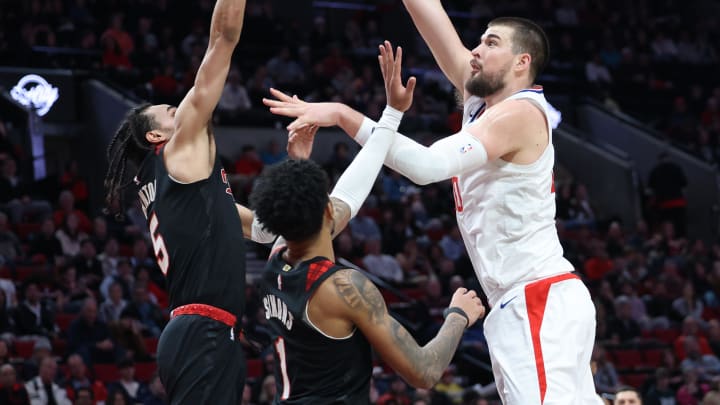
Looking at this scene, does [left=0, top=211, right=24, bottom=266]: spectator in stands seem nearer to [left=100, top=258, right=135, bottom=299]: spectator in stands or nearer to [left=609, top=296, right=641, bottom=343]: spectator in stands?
[left=100, top=258, right=135, bottom=299]: spectator in stands

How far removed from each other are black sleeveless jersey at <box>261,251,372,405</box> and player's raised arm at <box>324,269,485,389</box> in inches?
2.5

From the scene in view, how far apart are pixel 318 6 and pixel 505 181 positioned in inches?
770

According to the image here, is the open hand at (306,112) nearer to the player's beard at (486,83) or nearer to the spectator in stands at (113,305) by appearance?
the player's beard at (486,83)

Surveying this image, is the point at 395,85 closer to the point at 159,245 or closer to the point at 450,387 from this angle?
the point at 159,245

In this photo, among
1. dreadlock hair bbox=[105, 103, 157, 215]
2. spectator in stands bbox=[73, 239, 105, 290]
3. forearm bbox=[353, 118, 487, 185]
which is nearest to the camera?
forearm bbox=[353, 118, 487, 185]

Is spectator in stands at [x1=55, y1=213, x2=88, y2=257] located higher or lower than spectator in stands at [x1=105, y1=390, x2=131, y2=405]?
higher

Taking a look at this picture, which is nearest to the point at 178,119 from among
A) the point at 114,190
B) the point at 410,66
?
the point at 114,190

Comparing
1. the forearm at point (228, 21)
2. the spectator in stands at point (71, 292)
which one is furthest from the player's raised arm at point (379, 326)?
the spectator in stands at point (71, 292)

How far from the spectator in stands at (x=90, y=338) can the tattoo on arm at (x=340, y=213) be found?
25.4 feet

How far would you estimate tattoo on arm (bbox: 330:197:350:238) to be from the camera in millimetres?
4633

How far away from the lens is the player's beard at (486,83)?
17.5ft

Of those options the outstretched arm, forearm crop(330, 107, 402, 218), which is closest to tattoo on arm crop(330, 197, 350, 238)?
forearm crop(330, 107, 402, 218)

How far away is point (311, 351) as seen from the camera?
4320 mm

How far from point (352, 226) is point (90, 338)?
17.6ft
